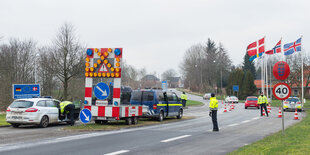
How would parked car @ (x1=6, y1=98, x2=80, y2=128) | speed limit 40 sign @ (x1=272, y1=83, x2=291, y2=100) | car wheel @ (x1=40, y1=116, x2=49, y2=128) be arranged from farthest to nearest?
car wheel @ (x1=40, y1=116, x2=49, y2=128) < parked car @ (x1=6, y1=98, x2=80, y2=128) < speed limit 40 sign @ (x1=272, y1=83, x2=291, y2=100)

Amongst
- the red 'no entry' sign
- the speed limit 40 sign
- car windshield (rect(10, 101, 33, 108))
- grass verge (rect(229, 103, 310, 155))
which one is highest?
the red 'no entry' sign

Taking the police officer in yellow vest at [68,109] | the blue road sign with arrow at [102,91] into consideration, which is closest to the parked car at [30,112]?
the police officer in yellow vest at [68,109]

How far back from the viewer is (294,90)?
92938mm

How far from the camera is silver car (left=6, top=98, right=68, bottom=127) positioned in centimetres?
1639

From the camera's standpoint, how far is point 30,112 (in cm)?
1642

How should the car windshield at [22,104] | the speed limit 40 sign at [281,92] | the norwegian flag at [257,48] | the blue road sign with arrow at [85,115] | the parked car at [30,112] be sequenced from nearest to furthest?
the speed limit 40 sign at [281,92], the blue road sign with arrow at [85,115], the parked car at [30,112], the car windshield at [22,104], the norwegian flag at [257,48]

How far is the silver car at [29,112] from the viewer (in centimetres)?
1639

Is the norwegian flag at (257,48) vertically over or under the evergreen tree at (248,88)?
over

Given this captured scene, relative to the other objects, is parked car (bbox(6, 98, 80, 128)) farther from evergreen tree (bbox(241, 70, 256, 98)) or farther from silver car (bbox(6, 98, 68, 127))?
evergreen tree (bbox(241, 70, 256, 98))

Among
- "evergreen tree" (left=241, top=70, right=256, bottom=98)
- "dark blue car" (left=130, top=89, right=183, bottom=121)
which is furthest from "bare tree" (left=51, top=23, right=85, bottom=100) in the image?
"evergreen tree" (left=241, top=70, right=256, bottom=98)

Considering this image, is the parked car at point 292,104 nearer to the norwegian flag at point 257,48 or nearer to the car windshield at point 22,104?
the norwegian flag at point 257,48

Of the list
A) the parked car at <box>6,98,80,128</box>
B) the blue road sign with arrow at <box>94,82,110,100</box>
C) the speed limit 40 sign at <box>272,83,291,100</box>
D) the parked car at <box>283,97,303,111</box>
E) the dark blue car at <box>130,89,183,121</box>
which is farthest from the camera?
the parked car at <box>283,97,303,111</box>

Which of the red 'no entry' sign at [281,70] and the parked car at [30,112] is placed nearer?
the red 'no entry' sign at [281,70]

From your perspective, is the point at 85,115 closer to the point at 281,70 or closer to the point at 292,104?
the point at 281,70
